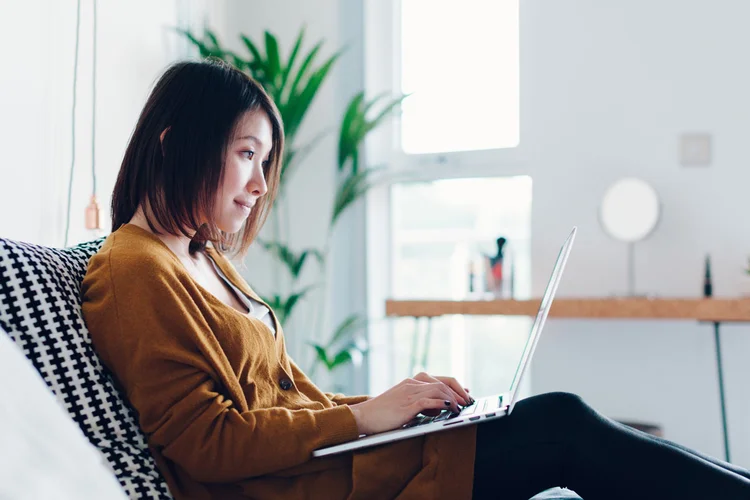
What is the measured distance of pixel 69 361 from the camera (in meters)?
1.02

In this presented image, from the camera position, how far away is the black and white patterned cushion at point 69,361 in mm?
1007

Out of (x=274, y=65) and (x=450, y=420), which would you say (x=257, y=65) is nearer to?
(x=274, y=65)

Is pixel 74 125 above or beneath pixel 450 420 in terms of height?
above

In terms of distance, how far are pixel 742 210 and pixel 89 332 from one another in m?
2.17

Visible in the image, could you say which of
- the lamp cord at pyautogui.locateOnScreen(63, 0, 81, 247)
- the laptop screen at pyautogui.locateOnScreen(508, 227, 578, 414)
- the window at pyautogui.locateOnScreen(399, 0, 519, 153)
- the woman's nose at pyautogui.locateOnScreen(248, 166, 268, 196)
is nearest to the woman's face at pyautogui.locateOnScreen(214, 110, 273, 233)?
the woman's nose at pyautogui.locateOnScreen(248, 166, 268, 196)

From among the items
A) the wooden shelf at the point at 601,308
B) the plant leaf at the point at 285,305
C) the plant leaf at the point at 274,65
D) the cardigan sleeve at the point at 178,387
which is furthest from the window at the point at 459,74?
the cardigan sleeve at the point at 178,387

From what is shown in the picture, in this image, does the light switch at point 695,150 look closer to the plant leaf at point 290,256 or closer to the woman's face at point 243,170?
the plant leaf at point 290,256

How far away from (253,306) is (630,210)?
1.60 meters

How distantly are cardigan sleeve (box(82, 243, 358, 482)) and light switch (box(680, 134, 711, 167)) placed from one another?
1.90 metres

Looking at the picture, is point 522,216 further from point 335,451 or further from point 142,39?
point 335,451

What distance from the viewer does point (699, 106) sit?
2.56 m

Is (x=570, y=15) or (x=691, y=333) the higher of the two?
(x=570, y=15)

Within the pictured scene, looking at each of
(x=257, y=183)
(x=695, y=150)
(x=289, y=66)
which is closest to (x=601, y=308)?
(x=695, y=150)

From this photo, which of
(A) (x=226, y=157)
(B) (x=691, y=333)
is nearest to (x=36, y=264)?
(A) (x=226, y=157)
